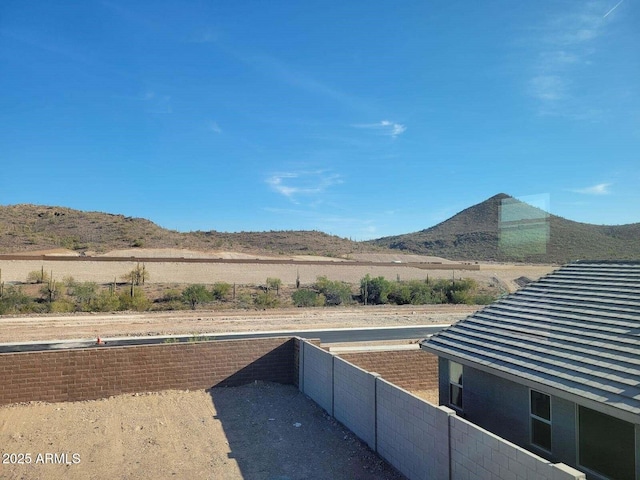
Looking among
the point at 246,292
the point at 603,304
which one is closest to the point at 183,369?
the point at 603,304

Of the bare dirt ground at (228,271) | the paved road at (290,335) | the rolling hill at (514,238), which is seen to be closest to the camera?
the paved road at (290,335)

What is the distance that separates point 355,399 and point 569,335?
5.05 meters

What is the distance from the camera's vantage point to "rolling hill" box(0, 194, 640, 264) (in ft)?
234

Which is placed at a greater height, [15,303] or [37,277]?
[37,277]

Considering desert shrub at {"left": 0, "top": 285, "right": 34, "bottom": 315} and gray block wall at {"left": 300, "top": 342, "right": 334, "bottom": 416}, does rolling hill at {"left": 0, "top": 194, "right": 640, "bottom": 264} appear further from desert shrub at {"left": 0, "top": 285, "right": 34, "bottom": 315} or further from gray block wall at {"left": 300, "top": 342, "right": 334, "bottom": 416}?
desert shrub at {"left": 0, "top": 285, "right": 34, "bottom": 315}

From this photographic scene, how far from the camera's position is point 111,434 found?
41.7 feet

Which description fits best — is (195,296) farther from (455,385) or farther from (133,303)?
(455,385)

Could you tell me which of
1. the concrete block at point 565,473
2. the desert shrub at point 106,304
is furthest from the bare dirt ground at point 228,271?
the concrete block at point 565,473

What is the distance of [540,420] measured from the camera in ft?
32.9

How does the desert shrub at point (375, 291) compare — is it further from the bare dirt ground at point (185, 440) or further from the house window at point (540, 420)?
the house window at point (540, 420)

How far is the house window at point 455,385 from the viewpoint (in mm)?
12679

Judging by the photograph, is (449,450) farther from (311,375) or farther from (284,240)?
(284,240)

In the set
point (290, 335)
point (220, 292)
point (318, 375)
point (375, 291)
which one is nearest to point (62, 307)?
point (220, 292)

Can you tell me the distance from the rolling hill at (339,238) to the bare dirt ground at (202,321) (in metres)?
11.8
